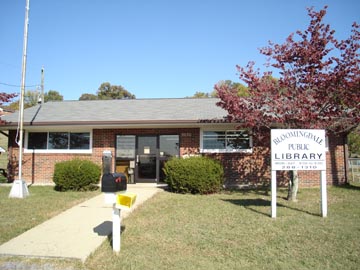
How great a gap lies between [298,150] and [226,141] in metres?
5.12

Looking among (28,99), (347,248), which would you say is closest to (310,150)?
(347,248)

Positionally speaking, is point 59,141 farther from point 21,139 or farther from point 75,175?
point 75,175

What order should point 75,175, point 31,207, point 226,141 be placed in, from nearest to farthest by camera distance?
point 31,207
point 75,175
point 226,141

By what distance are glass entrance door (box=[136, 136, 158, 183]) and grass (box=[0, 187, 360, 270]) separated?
4.28m

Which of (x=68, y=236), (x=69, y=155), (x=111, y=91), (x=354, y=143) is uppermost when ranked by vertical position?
(x=111, y=91)

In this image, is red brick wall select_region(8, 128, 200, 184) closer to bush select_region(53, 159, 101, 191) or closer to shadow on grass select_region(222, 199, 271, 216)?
bush select_region(53, 159, 101, 191)

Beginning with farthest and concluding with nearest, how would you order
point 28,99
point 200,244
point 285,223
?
point 28,99 < point 285,223 < point 200,244

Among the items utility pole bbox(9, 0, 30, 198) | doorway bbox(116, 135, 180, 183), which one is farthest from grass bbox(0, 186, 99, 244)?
doorway bbox(116, 135, 180, 183)

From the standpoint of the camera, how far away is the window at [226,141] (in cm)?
1220

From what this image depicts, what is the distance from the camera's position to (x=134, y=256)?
4.52 meters

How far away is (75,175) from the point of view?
35.1 feet

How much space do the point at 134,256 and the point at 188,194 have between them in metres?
5.78

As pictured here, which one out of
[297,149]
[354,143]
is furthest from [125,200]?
[354,143]

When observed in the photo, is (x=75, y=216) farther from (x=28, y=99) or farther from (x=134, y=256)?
(x=28, y=99)
